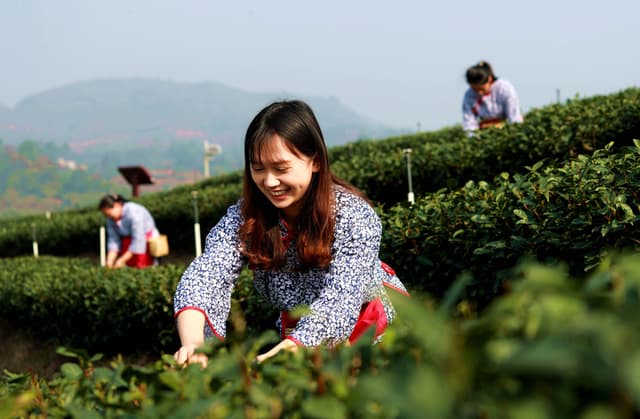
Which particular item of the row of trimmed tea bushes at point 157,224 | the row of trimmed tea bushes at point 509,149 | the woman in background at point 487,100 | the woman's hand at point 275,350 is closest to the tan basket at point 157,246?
the row of trimmed tea bushes at point 157,224

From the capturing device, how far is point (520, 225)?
380 cm

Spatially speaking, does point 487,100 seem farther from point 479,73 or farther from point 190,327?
point 190,327

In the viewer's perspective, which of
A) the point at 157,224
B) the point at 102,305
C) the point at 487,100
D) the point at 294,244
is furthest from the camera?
the point at 157,224

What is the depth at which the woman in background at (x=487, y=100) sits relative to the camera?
27.5ft

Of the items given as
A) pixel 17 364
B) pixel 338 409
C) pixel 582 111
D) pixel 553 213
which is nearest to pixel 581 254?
pixel 553 213

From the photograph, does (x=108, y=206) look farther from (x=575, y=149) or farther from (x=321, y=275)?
(x=321, y=275)

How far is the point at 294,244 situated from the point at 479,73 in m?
6.16

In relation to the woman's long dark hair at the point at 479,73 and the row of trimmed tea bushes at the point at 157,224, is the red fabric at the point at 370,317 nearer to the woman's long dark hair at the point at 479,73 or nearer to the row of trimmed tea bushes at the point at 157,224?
the woman's long dark hair at the point at 479,73

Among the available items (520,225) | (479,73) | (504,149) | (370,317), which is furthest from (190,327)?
(479,73)

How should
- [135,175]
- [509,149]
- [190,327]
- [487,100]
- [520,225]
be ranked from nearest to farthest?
[190,327] < [520,225] < [509,149] < [487,100] < [135,175]

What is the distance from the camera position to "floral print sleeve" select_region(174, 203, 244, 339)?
2.55 meters

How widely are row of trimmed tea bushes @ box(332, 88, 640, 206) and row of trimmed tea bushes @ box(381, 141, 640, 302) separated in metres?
2.59

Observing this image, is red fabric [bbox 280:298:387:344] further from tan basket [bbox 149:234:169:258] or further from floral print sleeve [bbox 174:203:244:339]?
tan basket [bbox 149:234:169:258]

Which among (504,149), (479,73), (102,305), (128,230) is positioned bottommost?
(102,305)
